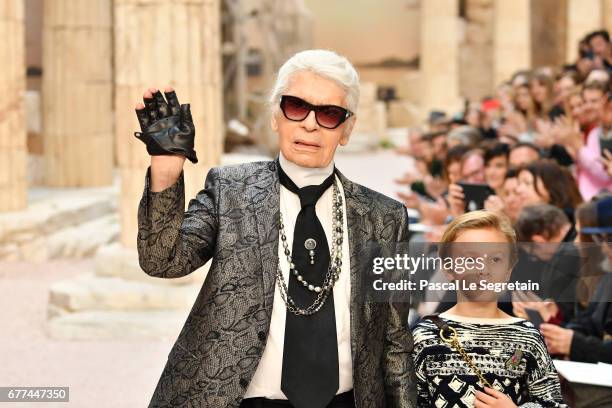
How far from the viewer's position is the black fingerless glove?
2.97 m

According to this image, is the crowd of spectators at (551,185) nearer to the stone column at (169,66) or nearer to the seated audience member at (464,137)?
the seated audience member at (464,137)

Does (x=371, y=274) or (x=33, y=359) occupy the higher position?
(x=371, y=274)

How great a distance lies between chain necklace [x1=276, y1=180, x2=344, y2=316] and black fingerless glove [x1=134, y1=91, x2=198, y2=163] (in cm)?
37

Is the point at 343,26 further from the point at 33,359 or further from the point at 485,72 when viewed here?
the point at 33,359

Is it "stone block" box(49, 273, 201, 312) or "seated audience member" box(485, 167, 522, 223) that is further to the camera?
"stone block" box(49, 273, 201, 312)

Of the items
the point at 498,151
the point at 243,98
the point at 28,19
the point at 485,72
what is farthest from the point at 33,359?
the point at 485,72

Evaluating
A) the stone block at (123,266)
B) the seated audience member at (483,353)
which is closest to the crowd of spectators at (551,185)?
the seated audience member at (483,353)

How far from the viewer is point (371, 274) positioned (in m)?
3.16

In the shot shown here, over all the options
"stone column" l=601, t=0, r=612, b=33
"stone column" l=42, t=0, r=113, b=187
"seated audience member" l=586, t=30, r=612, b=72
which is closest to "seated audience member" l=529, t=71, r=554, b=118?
"seated audience member" l=586, t=30, r=612, b=72

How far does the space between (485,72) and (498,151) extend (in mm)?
25262

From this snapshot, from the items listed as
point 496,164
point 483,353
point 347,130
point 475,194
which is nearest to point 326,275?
point 347,130

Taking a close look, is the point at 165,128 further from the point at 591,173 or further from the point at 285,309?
the point at 591,173

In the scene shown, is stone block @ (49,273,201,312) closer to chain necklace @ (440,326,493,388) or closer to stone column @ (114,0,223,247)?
stone column @ (114,0,223,247)

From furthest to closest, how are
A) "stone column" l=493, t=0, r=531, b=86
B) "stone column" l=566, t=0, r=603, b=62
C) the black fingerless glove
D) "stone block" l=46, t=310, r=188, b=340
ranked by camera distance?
"stone column" l=493, t=0, r=531, b=86, "stone column" l=566, t=0, r=603, b=62, "stone block" l=46, t=310, r=188, b=340, the black fingerless glove
